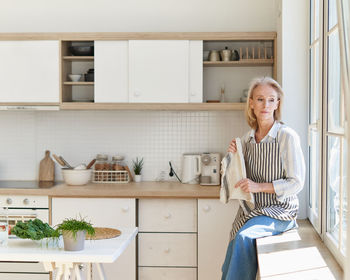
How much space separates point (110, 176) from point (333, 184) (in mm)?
2204

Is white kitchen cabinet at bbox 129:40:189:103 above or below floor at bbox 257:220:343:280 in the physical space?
above

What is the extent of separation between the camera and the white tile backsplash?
4625mm

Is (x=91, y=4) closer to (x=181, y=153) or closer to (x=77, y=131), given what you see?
(x=77, y=131)

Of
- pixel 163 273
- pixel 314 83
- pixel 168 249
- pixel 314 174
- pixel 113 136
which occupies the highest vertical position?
pixel 314 83

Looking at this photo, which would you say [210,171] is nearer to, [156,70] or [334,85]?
[156,70]

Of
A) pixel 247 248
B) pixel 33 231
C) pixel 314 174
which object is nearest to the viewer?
pixel 33 231

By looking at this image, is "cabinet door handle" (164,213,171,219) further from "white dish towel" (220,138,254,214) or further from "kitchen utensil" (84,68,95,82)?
"kitchen utensil" (84,68,95,82)

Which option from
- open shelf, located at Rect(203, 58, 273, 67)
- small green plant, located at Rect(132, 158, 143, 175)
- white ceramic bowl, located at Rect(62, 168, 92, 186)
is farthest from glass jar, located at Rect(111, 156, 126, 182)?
open shelf, located at Rect(203, 58, 273, 67)

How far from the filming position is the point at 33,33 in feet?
14.2

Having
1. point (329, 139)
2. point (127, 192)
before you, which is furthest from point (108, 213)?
point (329, 139)

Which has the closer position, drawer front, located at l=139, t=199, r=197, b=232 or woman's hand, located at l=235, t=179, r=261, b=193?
woman's hand, located at l=235, t=179, r=261, b=193

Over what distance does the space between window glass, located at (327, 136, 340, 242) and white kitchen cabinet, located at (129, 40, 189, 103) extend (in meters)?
1.61

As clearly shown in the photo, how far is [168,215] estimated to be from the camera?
409 centimetres

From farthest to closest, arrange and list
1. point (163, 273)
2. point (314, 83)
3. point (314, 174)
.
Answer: point (163, 273) → point (314, 83) → point (314, 174)
